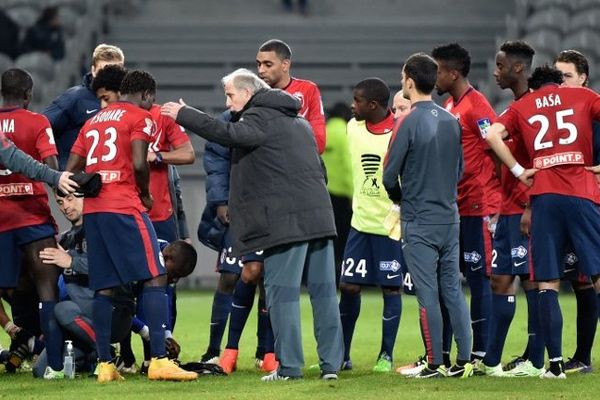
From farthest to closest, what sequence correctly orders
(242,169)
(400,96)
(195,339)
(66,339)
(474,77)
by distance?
1. (474,77)
2. (195,339)
3. (400,96)
4. (66,339)
5. (242,169)

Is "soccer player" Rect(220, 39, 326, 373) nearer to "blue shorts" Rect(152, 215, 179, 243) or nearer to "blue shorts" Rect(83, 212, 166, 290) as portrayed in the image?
"blue shorts" Rect(152, 215, 179, 243)

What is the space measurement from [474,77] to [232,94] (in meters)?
15.1

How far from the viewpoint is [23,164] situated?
959 cm

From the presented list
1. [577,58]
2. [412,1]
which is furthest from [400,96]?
[412,1]

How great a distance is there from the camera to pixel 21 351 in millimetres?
10688

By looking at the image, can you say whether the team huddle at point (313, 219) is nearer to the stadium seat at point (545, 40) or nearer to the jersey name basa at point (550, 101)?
the jersey name basa at point (550, 101)

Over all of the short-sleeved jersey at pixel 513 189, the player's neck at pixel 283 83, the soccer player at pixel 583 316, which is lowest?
the soccer player at pixel 583 316

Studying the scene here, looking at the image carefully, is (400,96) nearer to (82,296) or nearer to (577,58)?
(577,58)

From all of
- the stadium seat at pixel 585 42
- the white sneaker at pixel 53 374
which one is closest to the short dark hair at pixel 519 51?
the white sneaker at pixel 53 374

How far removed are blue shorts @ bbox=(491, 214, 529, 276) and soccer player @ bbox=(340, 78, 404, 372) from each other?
→ 0.95 metres

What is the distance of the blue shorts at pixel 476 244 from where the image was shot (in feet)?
33.6

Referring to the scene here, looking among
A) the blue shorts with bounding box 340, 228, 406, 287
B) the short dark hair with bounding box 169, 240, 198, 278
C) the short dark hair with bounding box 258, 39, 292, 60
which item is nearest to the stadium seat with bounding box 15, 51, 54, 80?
the short dark hair with bounding box 258, 39, 292, 60

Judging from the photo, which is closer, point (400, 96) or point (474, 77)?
point (400, 96)

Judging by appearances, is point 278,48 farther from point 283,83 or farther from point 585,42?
point 585,42
